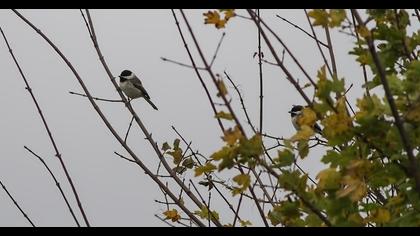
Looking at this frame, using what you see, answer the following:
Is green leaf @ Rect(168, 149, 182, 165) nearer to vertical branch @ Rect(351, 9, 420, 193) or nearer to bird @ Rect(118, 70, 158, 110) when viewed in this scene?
vertical branch @ Rect(351, 9, 420, 193)

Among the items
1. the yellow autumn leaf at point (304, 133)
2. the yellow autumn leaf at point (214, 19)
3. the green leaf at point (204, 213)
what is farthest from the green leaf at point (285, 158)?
the green leaf at point (204, 213)

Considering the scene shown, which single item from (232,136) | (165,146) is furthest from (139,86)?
(232,136)

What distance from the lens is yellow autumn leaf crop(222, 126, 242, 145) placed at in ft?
4.92

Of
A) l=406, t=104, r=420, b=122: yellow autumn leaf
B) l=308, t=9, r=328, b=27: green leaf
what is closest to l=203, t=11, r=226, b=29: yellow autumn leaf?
l=308, t=9, r=328, b=27: green leaf

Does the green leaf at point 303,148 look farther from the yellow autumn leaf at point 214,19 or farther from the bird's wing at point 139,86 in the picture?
the bird's wing at point 139,86

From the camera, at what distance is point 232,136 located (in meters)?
1.50

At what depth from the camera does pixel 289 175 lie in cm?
154

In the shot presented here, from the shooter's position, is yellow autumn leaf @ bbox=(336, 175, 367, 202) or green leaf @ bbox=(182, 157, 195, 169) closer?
yellow autumn leaf @ bbox=(336, 175, 367, 202)

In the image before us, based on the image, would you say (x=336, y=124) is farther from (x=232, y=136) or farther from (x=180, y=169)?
(x=180, y=169)
